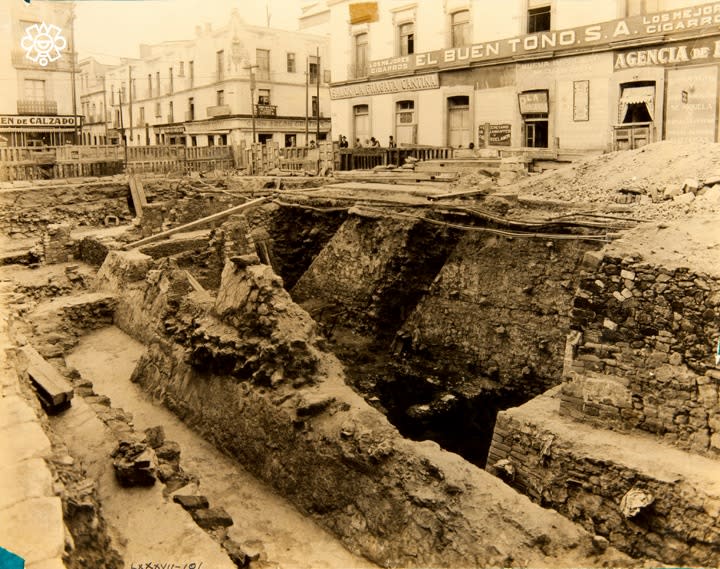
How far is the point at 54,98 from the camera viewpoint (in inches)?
1066

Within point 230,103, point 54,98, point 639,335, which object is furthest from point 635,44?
point 54,98

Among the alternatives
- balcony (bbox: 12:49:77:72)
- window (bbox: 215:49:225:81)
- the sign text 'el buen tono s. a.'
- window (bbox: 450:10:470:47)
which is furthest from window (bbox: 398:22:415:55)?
balcony (bbox: 12:49:77:72)

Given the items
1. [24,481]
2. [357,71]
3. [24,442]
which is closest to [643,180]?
[357,71]

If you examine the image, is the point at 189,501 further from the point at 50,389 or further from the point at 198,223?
the point at 198,223

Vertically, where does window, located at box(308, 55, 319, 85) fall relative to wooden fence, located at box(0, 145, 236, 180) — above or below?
above

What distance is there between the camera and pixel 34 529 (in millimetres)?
3455

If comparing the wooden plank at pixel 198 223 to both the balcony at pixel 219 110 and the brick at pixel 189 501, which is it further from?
the balcony at pixel 219 110

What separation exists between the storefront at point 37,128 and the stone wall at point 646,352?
23623 mm

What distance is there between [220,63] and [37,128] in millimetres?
7972

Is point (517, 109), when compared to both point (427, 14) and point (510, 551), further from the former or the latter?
point (510, 551)

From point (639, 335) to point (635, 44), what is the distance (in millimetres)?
12449

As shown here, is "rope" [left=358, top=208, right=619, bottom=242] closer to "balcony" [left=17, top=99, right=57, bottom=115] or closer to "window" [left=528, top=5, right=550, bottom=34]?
"window" [left=528, top=5, right=550, bottom=34]

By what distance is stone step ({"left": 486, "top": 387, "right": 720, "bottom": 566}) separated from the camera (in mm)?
6398

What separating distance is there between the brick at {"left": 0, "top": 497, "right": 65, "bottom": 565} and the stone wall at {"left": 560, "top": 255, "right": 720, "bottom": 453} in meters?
5.96
